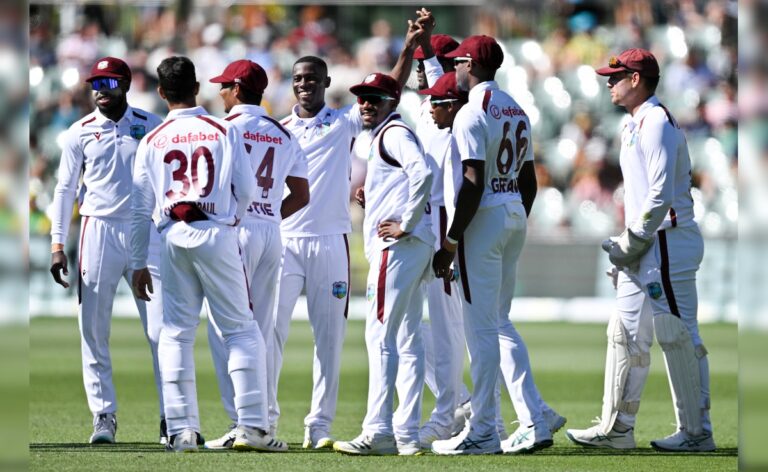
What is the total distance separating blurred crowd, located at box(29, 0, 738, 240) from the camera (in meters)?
21.1

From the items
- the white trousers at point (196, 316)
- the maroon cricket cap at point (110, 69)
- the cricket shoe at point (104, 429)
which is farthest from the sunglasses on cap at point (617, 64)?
the cricket shoe at point (104, 429)

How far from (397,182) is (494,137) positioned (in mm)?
614

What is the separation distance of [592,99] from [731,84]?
2654 millimetres

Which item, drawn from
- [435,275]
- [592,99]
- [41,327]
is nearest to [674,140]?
[435,275]

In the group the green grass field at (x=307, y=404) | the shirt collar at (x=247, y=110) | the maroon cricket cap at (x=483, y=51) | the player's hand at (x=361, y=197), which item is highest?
the maroon cricket cap at (x=483, y=51)

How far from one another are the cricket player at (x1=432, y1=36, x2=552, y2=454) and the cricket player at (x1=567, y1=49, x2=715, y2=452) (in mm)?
685

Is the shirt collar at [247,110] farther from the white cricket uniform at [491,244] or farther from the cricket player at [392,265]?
the white cricket uniform at [491,244]

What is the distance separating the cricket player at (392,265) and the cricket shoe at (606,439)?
4.16 feet

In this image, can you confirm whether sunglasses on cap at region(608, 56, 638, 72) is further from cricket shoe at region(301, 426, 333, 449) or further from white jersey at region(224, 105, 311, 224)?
cricket shoe at region(301, 426, 333, 449)

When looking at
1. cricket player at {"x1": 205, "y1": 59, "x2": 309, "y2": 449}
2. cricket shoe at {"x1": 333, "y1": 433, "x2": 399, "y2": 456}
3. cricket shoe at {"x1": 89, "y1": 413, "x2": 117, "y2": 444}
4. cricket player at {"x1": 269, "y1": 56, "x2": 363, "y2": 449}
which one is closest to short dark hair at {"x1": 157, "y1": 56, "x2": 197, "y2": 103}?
cricket player at {"x1": 205, "y1": 59, "x2": 309, "y2": 449}

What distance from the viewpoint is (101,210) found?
316 inches

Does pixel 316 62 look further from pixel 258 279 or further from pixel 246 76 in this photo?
pixel 258 279

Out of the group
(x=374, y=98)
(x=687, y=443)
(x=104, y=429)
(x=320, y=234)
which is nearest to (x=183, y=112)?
(x=374, y=98)

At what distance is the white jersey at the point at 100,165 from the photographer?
26.2 ft
